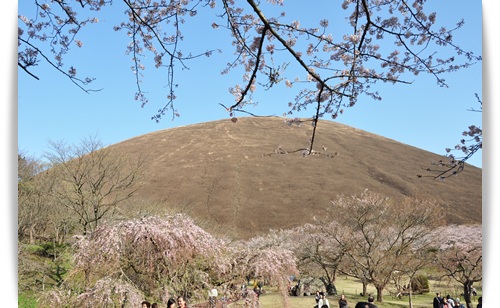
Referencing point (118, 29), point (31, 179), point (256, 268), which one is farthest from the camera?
point (31, 179)

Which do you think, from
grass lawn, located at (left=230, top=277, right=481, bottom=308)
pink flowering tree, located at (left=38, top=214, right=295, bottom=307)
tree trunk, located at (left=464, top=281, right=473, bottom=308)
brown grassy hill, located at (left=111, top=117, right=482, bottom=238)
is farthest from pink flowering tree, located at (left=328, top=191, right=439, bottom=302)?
brown grassy hill, located at (left=111, top=117, right=482, bottom=238)

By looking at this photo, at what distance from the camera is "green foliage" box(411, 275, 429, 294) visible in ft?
42.6

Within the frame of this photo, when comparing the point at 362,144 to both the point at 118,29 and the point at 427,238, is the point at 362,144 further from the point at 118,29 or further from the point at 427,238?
the point at 118,29

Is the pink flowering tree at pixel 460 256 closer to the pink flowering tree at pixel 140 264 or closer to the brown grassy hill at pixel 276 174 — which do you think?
the pink flowering tree at pixel 140 264

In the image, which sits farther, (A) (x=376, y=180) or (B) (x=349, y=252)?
(A) (x=376, y=180)

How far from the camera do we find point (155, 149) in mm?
35406

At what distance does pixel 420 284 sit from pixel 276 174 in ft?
65.1

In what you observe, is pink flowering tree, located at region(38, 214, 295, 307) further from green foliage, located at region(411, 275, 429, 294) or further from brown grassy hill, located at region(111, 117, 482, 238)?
brown grassy hill, located at region(111, 117, 482, 238)

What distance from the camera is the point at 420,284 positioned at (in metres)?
13.0

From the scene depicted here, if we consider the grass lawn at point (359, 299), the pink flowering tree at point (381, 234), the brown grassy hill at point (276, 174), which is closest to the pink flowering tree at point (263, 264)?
the grass lawn at point (359, 299)

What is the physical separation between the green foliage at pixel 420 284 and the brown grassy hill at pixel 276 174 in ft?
41.8

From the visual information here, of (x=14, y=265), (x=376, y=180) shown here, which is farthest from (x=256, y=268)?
(x=376, y=180)

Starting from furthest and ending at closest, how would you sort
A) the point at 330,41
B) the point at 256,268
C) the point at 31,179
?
1. the point at 31,179
2. the point at 256,268
3. the point at 330,41

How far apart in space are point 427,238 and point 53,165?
417 inches
